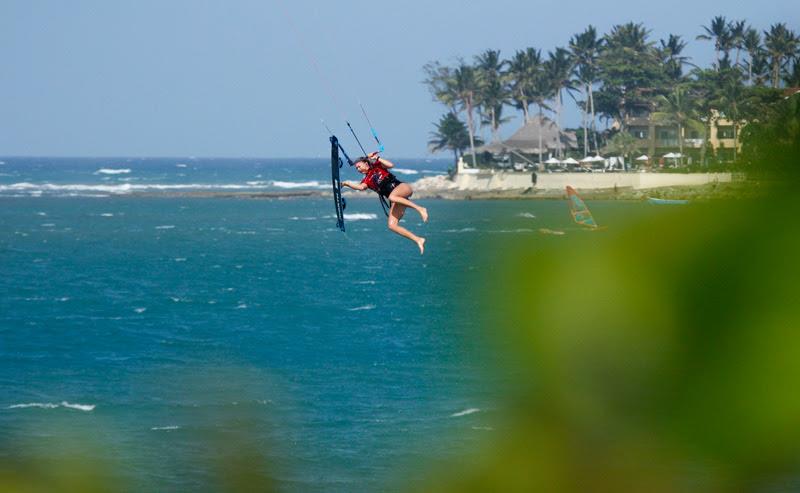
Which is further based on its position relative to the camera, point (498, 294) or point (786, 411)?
point (498, 294)

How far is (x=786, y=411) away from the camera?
4477 mm

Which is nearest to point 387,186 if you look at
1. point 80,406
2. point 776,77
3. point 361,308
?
point 776,77

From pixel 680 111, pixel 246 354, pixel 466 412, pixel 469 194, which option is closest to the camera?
pixel 466 412

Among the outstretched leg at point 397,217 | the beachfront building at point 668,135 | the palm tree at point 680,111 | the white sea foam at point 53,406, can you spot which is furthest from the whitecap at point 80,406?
the palm tree at point 680,111

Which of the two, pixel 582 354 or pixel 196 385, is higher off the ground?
pixel 582 354

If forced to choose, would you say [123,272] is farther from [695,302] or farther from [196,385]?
[695,302]

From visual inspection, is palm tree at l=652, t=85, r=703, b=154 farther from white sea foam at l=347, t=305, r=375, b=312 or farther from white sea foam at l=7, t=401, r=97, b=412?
white sea foam at l=7, t=401, r=97, b=412

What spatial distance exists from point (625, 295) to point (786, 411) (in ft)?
2.32

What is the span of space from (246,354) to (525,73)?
123570 mm

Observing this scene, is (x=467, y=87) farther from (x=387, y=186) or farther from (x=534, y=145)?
(x=387, y=186)

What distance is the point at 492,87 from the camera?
573 feet

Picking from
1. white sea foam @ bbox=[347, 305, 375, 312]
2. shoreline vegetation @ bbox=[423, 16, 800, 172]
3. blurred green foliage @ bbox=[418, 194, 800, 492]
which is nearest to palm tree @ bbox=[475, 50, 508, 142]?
shoreline vegetation @ bbox=[423, 16, 800, 172]

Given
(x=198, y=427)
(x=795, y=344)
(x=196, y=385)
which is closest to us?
(x=795, y=344)

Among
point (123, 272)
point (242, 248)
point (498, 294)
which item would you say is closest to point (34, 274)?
point (123, 272)
